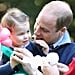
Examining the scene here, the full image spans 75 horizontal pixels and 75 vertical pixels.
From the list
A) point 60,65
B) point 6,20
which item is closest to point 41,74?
point 60,65

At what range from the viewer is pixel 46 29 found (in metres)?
2.40

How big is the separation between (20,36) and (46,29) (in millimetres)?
168

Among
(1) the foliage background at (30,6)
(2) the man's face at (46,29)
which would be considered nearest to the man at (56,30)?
(2) the man's face at (46,29)

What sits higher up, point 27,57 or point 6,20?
point 6,20

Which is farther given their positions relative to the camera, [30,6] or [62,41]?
[30,6]

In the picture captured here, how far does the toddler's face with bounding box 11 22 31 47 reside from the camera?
244 centimetres

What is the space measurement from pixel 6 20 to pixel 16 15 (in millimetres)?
67

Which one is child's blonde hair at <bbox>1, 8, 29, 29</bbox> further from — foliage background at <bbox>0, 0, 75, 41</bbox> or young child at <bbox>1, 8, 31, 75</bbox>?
foliage background at <bbox>0, 0, 75, 41</bbox>

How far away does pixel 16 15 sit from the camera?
246 cm

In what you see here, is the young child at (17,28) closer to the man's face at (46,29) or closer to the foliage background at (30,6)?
the man's face at (46,29)

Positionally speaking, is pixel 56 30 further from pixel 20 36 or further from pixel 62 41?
pixel 20 36

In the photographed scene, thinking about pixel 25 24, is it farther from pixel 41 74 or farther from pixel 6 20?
pixel 41 74

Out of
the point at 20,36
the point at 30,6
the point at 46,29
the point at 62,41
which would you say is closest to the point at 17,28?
the point at 20,36

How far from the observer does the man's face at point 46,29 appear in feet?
7.84
